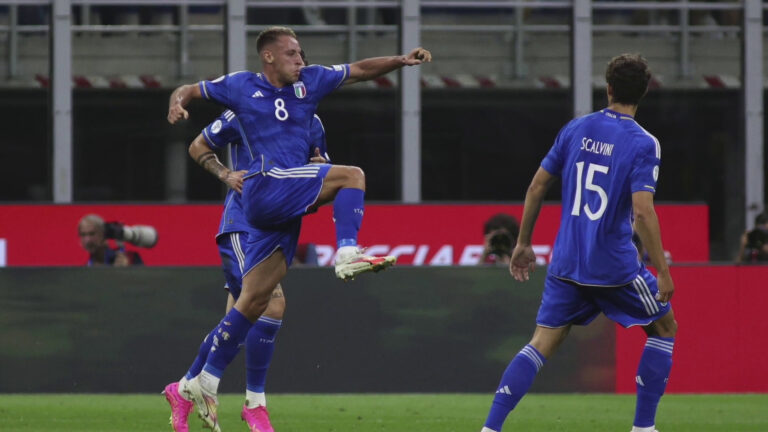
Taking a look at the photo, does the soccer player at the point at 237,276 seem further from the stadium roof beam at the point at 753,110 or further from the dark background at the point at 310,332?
the stadium roof beam at the point at 753,110

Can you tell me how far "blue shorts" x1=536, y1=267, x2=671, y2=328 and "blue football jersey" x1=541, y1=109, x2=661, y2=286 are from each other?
2.4 inches

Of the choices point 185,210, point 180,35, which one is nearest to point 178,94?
point 185,210

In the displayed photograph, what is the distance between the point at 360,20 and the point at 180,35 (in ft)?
7.92

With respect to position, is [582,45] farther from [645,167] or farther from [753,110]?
[645,167]

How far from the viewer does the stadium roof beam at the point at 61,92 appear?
61.3 feet

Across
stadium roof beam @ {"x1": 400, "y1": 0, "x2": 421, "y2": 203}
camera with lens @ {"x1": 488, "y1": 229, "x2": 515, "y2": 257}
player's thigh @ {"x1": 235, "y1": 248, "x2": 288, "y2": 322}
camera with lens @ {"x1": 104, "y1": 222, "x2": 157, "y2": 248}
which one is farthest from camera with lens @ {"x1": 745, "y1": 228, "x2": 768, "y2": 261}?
player's thigh @ {"x1": 235, "y1": 248, "x2": 288, "y2": 322}

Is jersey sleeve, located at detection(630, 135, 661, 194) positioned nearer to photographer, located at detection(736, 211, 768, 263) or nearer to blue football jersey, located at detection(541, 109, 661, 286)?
blue football jersey, located at detection(541, 109, 661, 286)

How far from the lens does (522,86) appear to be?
→ 64.7 feet

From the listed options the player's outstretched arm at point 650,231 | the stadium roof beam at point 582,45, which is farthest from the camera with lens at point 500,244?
the stadium roof beam at point 582,45

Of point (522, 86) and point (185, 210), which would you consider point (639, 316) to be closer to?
point (185, 210)

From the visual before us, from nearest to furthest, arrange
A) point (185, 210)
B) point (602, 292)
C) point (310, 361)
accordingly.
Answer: point (602, 292) → point (310, 361) → point (185, 210)

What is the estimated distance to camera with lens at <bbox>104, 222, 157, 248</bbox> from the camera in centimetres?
1250

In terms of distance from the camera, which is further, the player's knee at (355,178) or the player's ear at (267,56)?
the player's ear at (267,56)

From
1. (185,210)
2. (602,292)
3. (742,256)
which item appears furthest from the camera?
(185,210)
